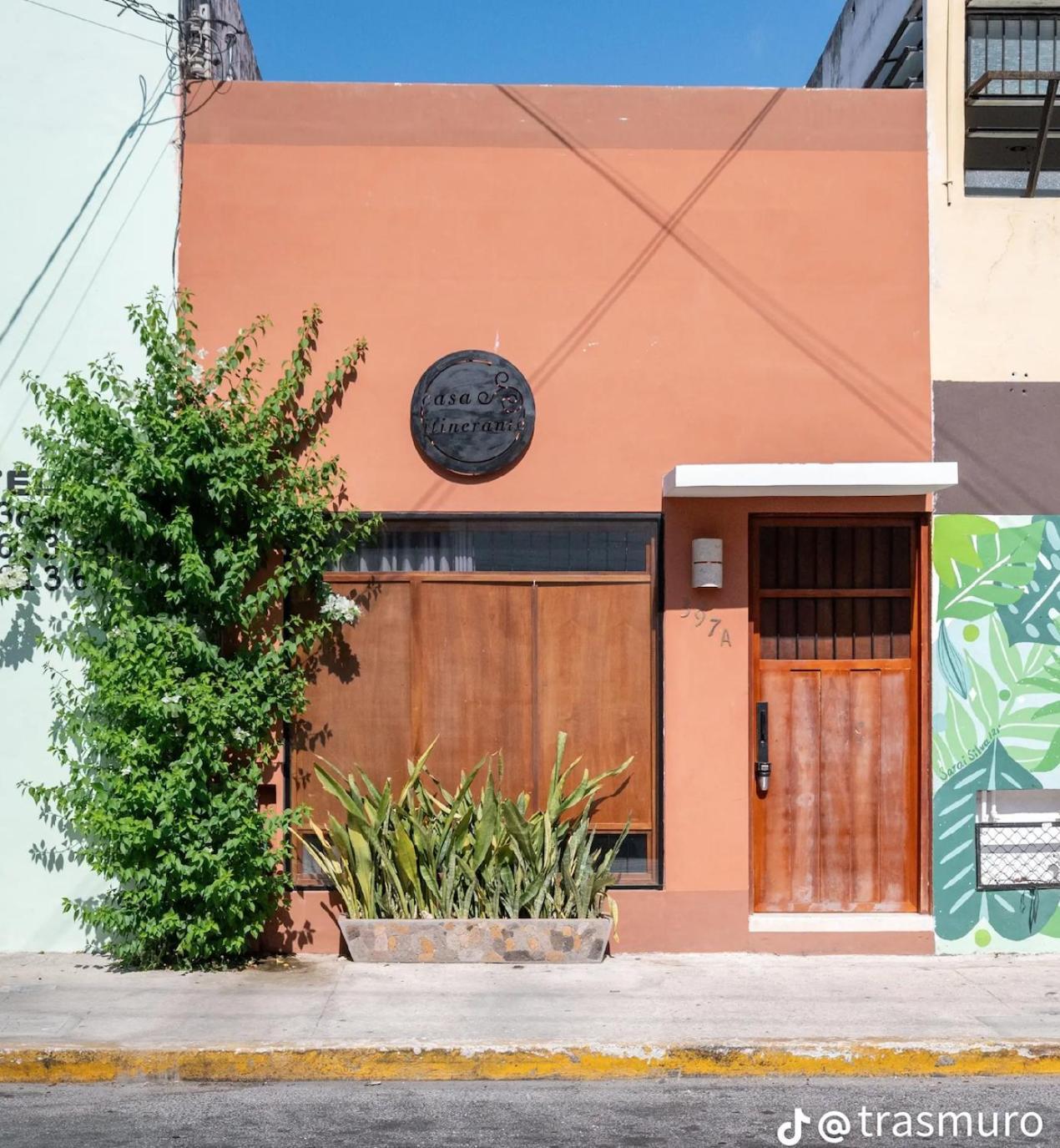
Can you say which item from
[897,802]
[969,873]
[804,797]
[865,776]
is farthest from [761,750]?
[969,873]

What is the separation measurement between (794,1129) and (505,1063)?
1421mm

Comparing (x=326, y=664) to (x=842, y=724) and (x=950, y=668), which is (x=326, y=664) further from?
(x=950, y=668)

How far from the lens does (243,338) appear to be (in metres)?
8.22

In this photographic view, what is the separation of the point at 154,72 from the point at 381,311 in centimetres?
210

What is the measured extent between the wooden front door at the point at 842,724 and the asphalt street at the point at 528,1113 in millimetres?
2226

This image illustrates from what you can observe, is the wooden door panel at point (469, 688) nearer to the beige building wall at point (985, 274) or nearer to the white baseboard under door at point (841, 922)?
the white baseboard under door at point (841, 922)

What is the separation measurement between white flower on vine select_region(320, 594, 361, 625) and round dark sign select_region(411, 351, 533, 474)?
1.06m

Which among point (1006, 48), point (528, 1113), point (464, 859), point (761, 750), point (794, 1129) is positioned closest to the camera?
point (794, 1129)

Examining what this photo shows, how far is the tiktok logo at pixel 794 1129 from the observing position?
553 centimetres

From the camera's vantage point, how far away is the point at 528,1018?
22.1ft

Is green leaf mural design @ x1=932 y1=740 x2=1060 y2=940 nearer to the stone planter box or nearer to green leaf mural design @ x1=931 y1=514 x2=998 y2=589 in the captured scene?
green leaf mural design @ x1=931 y1=514 x2=998 y2=589

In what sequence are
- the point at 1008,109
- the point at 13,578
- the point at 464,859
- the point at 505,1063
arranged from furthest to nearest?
the point at 1008,109 < the point at 13,578 < the point at 464,859 < the point at 505,1063

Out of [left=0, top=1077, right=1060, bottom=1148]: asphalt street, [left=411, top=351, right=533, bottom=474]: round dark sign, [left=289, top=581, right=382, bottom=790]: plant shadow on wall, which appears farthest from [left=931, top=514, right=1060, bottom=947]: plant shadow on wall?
[left=289, top=581, right=382, bottom=790]: plant shadow on wall

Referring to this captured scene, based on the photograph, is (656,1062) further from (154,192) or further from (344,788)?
(154,192)
